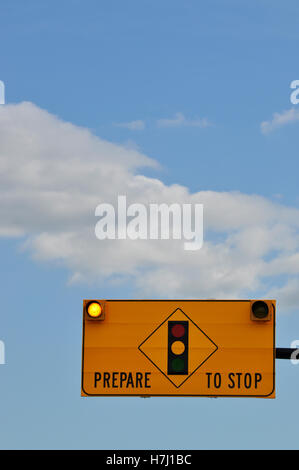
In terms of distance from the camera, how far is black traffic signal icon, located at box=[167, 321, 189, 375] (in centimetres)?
3069

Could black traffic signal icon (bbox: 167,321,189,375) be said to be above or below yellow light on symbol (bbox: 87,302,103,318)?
below

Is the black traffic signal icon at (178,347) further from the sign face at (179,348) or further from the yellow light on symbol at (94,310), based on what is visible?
the yellow light on symbol at (94,310)

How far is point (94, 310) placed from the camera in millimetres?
30672

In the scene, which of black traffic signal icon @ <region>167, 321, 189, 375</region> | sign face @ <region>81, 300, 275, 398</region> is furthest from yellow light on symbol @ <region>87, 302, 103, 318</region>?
black traffic signal icon @ <region>167, 321, 189, 375</region>

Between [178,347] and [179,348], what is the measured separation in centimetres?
3

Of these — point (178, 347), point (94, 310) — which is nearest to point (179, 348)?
point (178, 347)

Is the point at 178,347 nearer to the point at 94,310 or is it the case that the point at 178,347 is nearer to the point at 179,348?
the point at 179,348

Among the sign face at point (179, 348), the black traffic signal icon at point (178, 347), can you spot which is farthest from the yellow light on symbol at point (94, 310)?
the black traffic signal icon at point (178, 347)

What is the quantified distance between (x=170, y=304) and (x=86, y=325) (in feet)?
5.87

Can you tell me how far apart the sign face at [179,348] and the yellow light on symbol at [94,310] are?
20mm

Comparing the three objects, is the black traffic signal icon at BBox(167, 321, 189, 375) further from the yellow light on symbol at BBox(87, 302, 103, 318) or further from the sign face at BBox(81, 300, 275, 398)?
the yellow light on symbol at BBox(87, 302, 103, 318)

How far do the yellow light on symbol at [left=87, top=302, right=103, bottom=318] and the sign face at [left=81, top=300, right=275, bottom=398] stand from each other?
20mm
